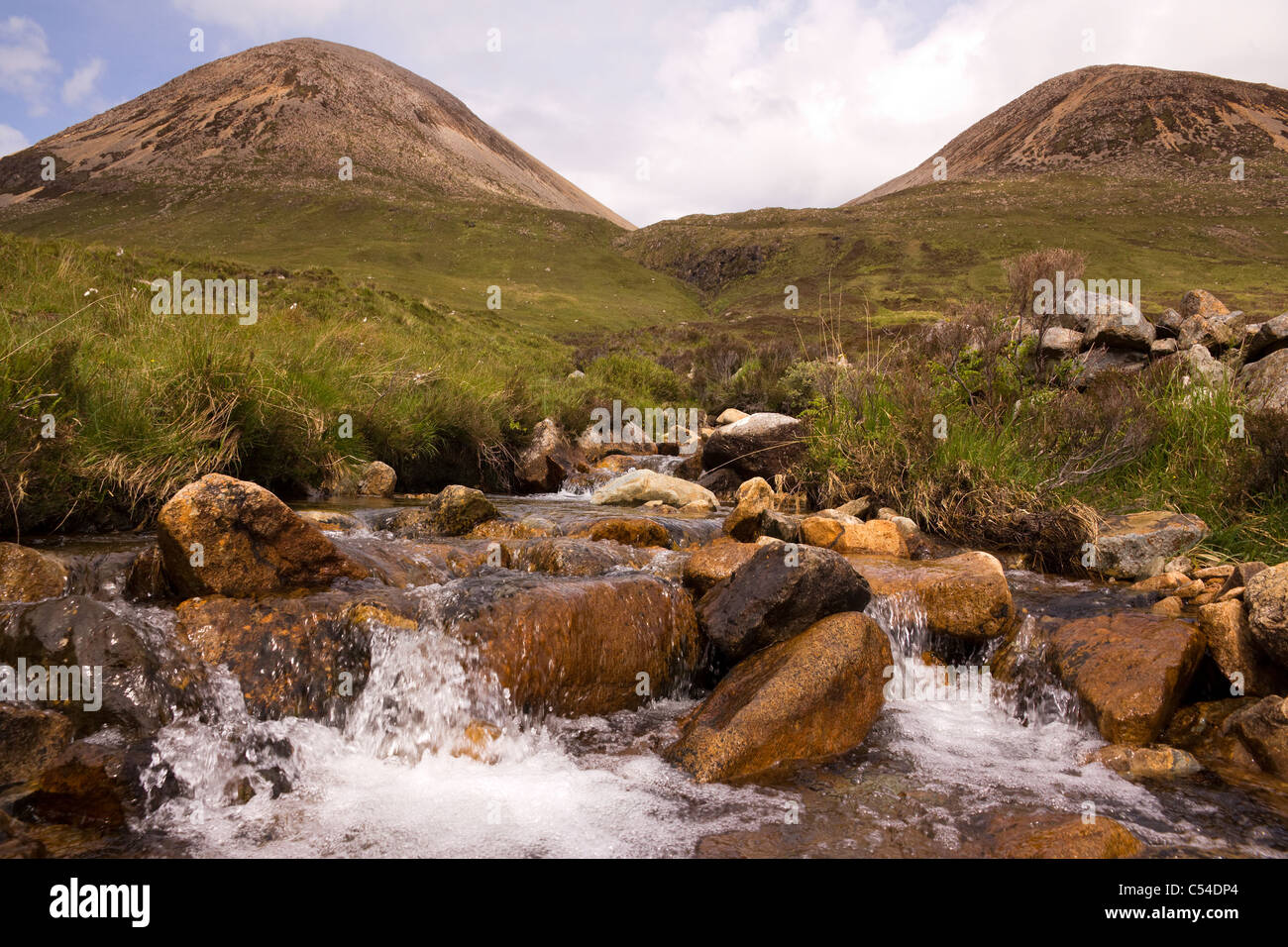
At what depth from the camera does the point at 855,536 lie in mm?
6672

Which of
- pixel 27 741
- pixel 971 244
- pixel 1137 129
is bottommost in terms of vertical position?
pixel 27 741

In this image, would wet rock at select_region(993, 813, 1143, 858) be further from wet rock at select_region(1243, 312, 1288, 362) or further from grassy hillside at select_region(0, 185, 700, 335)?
grassy hillside at select_region(0, 185, 700, 335)

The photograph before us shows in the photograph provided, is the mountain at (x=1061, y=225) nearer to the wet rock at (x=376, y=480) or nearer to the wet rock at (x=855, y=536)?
the wet rock at (x=376, y=480)

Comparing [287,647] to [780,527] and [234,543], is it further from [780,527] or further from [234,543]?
[780,527]

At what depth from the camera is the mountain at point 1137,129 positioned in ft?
283

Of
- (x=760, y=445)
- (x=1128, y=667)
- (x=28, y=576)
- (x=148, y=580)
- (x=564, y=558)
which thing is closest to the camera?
(x=28, y=576)

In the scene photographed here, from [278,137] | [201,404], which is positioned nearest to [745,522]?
[201,404]

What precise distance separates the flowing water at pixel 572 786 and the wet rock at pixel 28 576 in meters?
0.18

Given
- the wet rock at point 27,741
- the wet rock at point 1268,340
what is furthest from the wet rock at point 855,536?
the wet rock at point 1268,340

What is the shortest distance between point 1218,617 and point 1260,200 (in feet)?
288

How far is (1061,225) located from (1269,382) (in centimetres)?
6607

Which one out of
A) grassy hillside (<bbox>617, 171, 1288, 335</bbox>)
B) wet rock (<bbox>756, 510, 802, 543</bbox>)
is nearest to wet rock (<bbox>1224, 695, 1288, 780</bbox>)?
wet rock (<bbox>756, 510, 802, 543</bbox>)

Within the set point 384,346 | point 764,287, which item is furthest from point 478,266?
point 384,346

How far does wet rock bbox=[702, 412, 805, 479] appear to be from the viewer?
9789 mm
